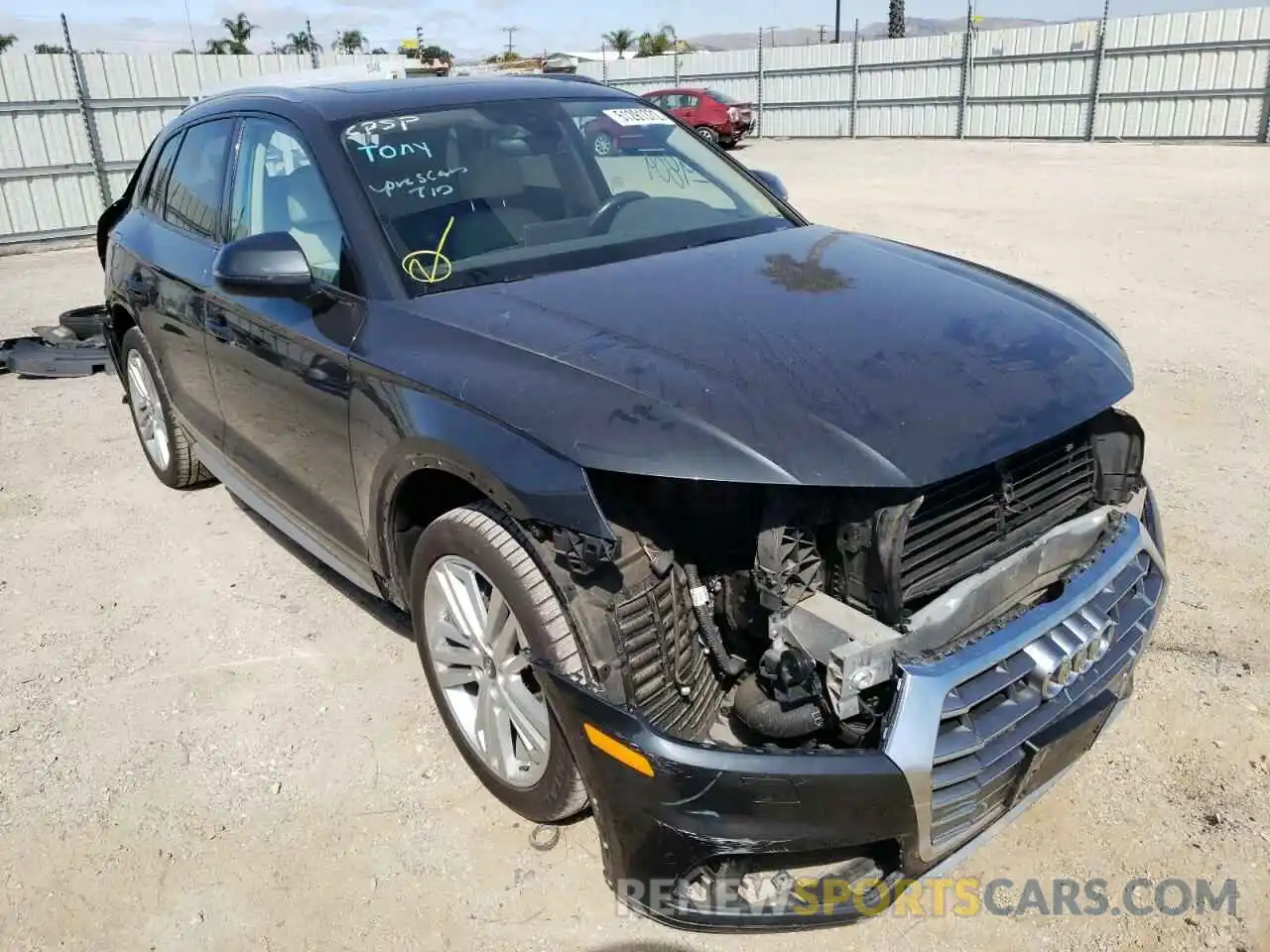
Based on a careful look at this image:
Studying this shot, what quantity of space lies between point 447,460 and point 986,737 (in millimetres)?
1358

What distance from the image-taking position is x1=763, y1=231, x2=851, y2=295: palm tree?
2.77 meters

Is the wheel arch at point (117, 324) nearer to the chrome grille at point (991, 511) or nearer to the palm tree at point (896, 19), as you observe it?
the chrome grille at point (991, 511)

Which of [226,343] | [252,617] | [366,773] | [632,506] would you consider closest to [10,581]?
[252,617]

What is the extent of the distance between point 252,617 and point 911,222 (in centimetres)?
997

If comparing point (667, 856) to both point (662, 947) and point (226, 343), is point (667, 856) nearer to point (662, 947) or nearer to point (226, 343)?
point (662, 947)

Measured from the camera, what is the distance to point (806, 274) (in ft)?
9.45

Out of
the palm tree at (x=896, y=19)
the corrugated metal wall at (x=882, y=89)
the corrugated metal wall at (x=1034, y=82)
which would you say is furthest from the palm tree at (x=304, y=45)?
the palm tree at (x=896, y=19)

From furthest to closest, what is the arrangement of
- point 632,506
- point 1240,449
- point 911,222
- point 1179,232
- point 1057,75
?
point 1057,75, point 911,222, point 1179,232, point 1240,449, point 632,506

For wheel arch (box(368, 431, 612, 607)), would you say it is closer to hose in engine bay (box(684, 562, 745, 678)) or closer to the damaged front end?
the damaged front end

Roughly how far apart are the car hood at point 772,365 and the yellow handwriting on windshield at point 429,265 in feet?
0.37

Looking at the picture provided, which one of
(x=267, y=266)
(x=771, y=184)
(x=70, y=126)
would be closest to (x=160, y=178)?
(x=267, y=266)

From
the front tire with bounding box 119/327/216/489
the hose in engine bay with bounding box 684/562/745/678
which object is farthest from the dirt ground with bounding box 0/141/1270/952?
the hose in engine bay with bounding box 684/562/745/678

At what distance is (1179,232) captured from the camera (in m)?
10.4

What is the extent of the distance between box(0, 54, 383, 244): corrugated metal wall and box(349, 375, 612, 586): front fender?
44.8 feet
